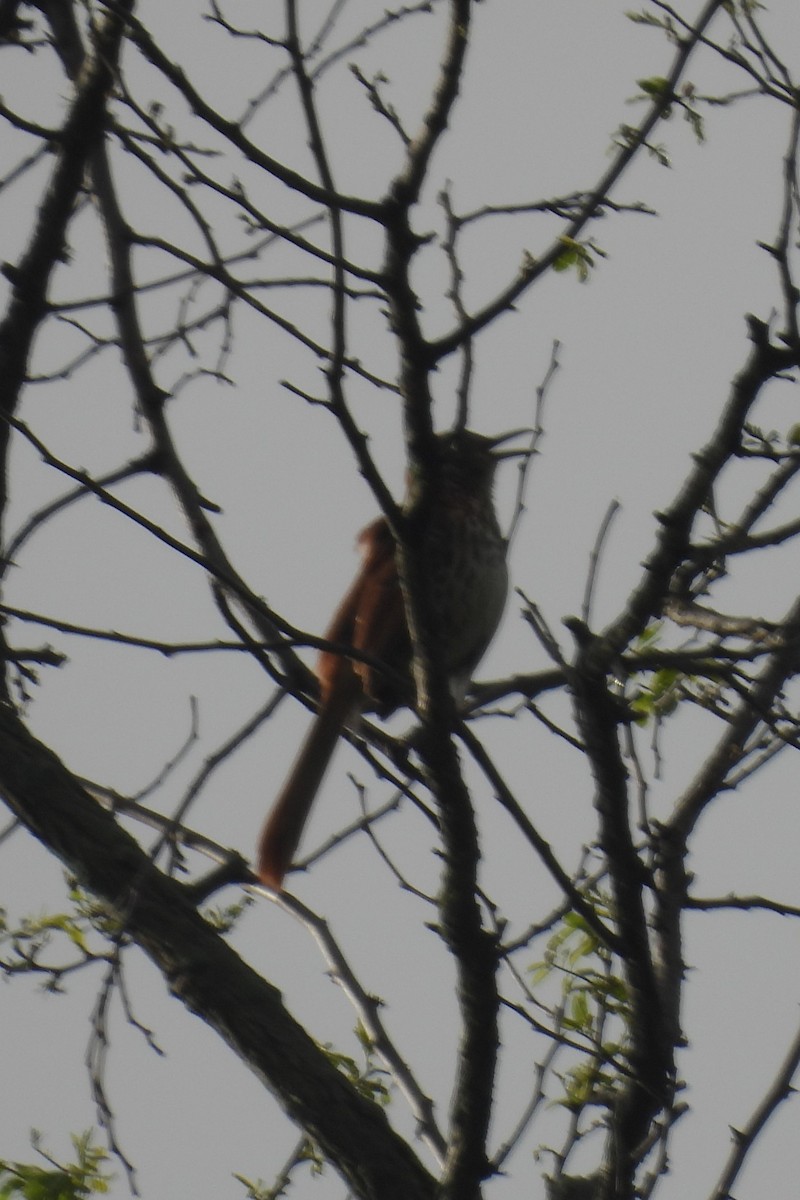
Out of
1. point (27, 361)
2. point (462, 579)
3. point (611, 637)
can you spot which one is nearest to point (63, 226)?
point (27, 361)

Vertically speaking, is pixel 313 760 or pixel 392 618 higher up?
pixel 392 618

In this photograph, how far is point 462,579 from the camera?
4.98m

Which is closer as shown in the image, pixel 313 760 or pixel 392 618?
pixel 313 760

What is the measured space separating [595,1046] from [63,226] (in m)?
2.46

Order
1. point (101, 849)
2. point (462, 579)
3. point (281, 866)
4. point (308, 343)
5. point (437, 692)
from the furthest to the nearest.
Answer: point (462, 579), point (281, 866), point (101, 849), point (437, 692), point (308, 343)

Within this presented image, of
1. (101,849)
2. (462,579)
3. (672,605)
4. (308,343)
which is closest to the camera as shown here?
(308,343)

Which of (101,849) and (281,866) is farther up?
(281,866)

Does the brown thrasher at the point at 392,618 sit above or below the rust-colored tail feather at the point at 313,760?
above

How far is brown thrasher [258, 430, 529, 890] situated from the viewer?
15.3 ft

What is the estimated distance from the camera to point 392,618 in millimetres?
4926

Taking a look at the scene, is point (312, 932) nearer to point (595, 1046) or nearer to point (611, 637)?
point (595, 1046)

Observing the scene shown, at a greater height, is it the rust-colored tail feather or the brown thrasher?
the brown thrasher

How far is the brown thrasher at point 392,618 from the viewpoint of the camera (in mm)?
4660

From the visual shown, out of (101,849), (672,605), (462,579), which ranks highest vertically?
(462,579)
